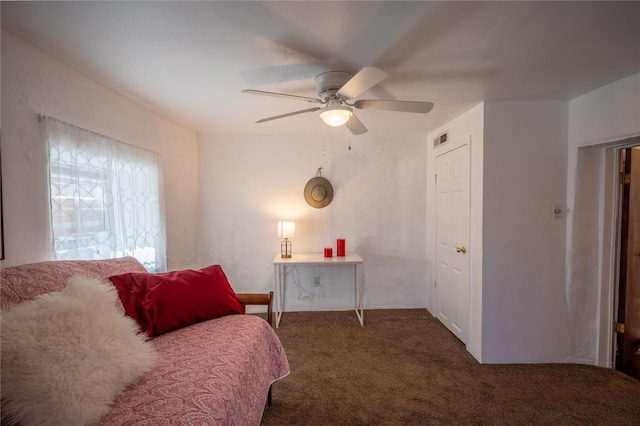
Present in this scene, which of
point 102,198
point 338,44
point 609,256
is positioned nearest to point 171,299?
point 102,198

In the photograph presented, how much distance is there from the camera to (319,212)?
3467 millimetres

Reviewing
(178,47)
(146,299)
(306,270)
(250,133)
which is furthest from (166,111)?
(306,270)

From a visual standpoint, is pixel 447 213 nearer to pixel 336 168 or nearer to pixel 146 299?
pixel 336 168

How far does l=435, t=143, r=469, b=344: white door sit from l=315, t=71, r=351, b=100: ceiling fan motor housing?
4.92ft

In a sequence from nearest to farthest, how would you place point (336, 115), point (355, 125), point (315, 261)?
point (336, 115) < point (355, 125) < point (315, 261)

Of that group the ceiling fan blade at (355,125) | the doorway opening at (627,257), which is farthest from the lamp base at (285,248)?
the doorway opening at (627,257)

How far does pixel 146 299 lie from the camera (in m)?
1.55

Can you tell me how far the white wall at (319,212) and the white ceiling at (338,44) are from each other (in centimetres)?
126

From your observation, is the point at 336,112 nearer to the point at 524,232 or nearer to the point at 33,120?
the point at 33,120

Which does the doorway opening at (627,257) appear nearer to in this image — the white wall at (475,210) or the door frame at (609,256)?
the door frame at (609,256)

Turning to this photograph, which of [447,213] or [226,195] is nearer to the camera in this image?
[447,213]

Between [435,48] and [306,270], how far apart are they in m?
2.68

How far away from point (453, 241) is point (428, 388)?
1.42 m

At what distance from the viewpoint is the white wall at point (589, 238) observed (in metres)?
2.20
